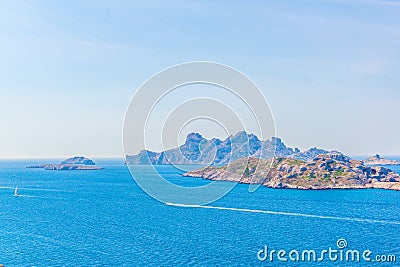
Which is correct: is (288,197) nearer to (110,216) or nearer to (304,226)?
(304,226)

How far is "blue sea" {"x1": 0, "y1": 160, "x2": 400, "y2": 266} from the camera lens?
69062 mm

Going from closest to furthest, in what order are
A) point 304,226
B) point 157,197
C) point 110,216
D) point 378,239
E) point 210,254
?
point 210,254, point 378,239, point 304,226, point 110,216, point 157,197

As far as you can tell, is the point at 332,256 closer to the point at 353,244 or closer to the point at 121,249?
the point at 353,244

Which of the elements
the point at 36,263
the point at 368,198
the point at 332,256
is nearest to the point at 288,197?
the point at 368,198

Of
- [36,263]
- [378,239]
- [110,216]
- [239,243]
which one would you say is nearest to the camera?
[36,263]

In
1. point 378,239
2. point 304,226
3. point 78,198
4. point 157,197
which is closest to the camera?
point 378,239

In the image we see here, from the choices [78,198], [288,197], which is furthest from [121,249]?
[288,197]

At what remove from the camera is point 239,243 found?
79000mm

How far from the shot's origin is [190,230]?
91062mm

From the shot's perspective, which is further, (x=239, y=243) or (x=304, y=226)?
(x=304, y=226)

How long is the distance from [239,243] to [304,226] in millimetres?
24126

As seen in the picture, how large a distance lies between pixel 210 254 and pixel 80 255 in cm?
2150

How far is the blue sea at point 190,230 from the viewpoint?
69.1 meters

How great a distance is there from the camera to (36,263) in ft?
216
